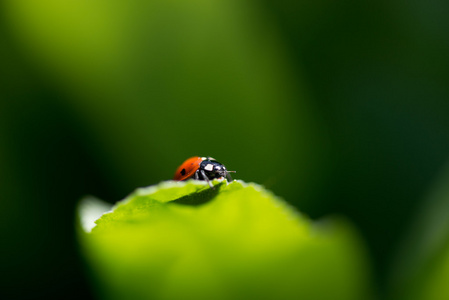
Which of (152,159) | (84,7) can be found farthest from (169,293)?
(84,7)

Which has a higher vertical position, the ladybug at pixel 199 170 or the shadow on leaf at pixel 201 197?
the shadow on leaf at pixel 201 197

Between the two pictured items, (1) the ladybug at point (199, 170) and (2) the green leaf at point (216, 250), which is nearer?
(2) the green leaf at point (216, 250)

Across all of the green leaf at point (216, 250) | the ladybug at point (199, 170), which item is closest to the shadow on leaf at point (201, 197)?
the green leaf at point (216, 250)

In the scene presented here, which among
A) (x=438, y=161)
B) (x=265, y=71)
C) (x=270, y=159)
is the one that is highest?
(x=265, y=71)

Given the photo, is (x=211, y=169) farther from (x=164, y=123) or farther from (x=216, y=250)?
(x=216, y=250)

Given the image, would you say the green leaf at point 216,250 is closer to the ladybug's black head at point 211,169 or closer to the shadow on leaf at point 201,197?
the shadow on leaf at point 201,197

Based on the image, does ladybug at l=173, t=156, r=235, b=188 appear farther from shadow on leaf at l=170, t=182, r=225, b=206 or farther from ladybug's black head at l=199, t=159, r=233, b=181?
shadow on leaf at l=170, t=182, r=225, b=206

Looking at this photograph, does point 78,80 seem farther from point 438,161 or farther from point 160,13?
point 438,161

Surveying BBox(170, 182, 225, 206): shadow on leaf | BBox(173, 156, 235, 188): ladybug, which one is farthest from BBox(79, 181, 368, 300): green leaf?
BBox(173, 156, 235, 188): ladybug
